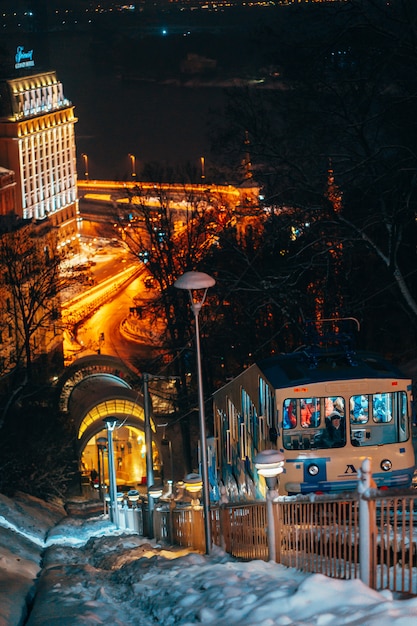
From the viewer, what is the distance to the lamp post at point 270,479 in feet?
47.4

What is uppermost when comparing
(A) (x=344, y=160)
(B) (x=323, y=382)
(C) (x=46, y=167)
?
(A) (x=344, y=160)

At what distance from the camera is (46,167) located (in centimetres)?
17075

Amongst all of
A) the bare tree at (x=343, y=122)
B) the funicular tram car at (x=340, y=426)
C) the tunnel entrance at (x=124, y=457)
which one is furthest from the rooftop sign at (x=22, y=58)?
the funicular tram car at (x=340, y=426)

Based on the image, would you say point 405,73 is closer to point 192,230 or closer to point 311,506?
point 311,506

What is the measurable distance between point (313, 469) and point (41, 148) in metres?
153

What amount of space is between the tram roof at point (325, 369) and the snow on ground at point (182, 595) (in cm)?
305

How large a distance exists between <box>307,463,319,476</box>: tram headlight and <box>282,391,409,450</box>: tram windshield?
0.31 m

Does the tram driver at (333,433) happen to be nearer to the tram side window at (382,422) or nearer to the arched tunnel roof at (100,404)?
the tram side window at (382,422)

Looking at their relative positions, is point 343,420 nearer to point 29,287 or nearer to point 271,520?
point 271,520

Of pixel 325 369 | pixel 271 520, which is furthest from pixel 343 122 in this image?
pixel 271 520

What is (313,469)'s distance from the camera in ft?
60.8

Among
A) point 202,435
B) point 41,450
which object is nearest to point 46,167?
point 41,450

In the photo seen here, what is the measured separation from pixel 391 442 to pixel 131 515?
51.0ft

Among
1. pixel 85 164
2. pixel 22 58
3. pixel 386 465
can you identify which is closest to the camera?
pixel 386 465
